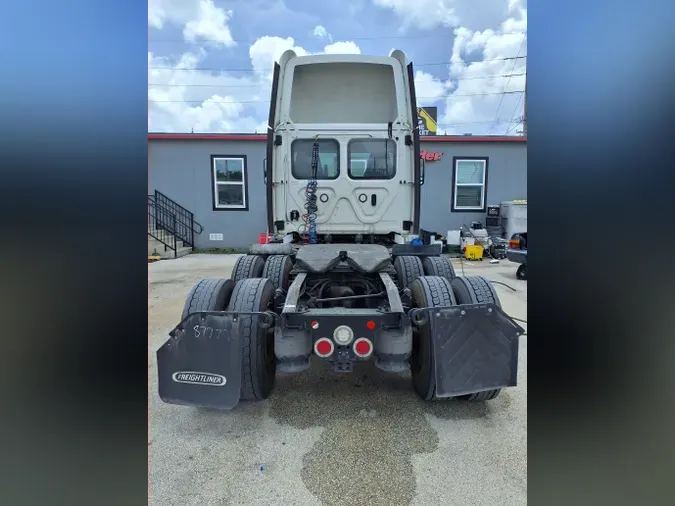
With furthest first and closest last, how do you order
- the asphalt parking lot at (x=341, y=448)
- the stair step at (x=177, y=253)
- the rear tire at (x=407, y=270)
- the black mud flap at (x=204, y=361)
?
the stair step at (x=177, y=253) → the rear tire at (x=407, y=270) → the black mud flap at (x=204, y=361) → the asphalt parking lot at (x=341, y=448)

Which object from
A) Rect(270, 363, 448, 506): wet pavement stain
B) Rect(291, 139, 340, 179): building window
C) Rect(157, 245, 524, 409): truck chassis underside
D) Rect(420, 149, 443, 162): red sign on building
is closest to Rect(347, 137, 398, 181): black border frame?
Rect(291, 139, 340, 179): building window

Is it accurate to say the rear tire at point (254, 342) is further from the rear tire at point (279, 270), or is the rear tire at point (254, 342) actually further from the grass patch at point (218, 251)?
the grass patch at point (218, 251)

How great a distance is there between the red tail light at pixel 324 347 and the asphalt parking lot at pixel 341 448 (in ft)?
1.85

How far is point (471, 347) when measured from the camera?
2256 millimetres

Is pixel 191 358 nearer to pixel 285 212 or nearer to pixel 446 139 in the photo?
pixel 285 212

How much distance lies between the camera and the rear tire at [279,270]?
3.67m

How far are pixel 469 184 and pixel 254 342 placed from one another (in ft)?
34.5

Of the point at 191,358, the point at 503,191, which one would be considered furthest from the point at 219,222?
the point at 191,358

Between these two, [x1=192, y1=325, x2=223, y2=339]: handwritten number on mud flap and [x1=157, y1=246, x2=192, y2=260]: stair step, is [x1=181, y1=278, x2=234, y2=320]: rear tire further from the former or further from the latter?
[x1=157, y1=246, x2=192, y2=260]: stair step

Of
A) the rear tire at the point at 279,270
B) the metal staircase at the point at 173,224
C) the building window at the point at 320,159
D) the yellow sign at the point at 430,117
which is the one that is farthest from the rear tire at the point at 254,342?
the yellow sign at the point at 430,117

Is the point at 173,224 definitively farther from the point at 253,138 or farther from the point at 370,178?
the point at 370,178
